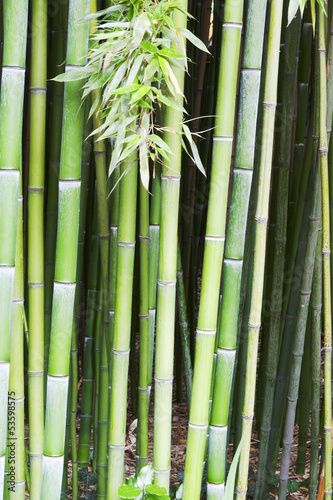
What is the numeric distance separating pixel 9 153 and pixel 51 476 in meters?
0.65

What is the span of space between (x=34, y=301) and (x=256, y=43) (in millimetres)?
676

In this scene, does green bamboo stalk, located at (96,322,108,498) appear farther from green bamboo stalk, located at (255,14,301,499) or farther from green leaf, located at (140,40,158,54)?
green leaf, located at (140,40,158,54)

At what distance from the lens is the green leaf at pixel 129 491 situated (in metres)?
1.15

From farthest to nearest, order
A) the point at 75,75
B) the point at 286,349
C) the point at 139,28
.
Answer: the point at 286,349
the point at 75,75
the point at 139,28

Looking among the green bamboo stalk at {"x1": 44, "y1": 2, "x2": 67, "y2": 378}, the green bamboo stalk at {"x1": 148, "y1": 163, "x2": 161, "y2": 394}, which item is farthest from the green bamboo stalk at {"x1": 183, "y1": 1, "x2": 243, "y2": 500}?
the green bamboo stalk at {"x1": 44, "y1": 2, "x2": 67, "y2": 378}

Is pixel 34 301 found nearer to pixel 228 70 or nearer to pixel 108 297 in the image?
pixel 108 297

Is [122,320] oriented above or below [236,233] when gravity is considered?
below

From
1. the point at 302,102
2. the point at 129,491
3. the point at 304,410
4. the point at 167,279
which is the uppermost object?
the point at 302,102

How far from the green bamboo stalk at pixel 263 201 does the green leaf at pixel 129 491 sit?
213 millimetres

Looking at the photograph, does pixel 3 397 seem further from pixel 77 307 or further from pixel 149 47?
pixel 149 47

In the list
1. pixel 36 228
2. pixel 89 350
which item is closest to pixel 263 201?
pixel 36 228

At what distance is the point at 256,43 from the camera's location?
40.5 inches

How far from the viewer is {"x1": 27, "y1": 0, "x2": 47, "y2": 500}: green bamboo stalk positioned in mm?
1093

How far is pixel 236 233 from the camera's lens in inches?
43.4
